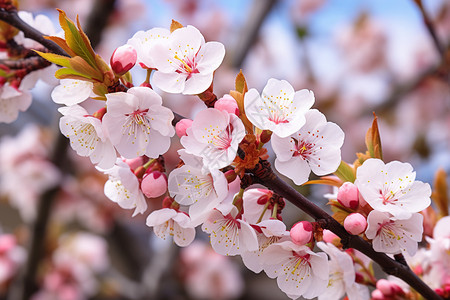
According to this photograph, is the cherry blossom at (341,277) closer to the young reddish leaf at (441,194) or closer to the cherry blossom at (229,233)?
the cherry blossom at (229,233)

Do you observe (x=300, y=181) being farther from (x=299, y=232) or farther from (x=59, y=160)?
(x=59, y=160)

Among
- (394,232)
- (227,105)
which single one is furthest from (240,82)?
(394,232)

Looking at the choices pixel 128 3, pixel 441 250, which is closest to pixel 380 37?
pixel 128 3

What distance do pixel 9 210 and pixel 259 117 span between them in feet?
17.9

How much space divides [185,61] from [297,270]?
318mm

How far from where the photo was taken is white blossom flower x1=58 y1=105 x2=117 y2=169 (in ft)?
1.80

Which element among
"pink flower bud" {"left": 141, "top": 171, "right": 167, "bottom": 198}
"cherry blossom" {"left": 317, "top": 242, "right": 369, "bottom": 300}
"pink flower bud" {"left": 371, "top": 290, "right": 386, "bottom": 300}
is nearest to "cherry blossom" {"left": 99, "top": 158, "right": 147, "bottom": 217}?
"pink flower bud" {"left": 141, "top": 171, "right": 167, "bottom": 198}

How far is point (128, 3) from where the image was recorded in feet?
9.40

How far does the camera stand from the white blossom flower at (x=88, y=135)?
0.55 meters

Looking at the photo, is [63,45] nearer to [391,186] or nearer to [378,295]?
[391,186]

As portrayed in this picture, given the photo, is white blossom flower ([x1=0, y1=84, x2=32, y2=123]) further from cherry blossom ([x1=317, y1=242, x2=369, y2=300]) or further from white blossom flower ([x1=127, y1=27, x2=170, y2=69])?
cherry blossom ([x1=317, y1=242, x2=369, y2=300])

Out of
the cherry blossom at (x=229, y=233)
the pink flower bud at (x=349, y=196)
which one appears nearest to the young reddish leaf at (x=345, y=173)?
the pink flower bud at (x=349, y=196)

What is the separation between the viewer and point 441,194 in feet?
2.66

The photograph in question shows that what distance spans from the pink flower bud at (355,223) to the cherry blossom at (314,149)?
0.21 feet
